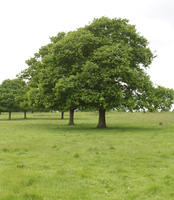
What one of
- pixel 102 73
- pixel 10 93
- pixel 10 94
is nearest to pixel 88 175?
pixel 102 73

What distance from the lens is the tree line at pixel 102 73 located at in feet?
103

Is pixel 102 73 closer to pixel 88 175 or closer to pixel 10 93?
pixel 88 175

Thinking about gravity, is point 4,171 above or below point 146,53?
below

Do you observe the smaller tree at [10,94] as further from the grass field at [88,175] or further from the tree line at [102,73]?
the grass field at [88,175]

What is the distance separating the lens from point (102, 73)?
31.4 m

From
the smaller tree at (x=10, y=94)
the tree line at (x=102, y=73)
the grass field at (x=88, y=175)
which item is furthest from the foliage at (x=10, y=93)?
the grass field at (x=88, y=175)

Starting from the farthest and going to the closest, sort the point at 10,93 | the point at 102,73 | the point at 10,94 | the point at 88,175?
the point at 10,93, the point at 10,94, the point at 102,73, the point at 88,175

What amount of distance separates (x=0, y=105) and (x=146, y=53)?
5738cm

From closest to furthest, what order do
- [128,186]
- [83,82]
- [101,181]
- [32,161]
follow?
[128,186] < [101,181] < [32,161] < [83,82]

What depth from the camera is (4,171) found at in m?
11.8

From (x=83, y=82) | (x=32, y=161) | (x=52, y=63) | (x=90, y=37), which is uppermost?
(x=90, y=37)

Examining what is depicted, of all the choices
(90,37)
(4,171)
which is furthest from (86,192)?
(90,37)

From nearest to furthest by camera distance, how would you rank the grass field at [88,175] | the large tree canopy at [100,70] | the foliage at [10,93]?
1. the grass field at [88,175]
2. the large tree canopy at [100,70]
3. the foliage at [10,93]

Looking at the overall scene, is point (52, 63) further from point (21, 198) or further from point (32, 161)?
point (21, 198)
